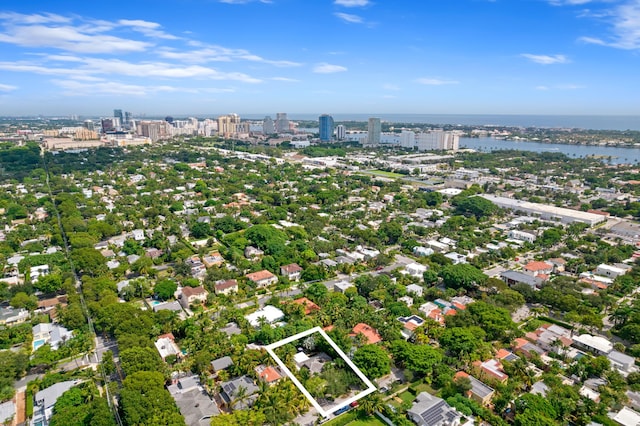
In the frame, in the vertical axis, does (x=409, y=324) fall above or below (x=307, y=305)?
below

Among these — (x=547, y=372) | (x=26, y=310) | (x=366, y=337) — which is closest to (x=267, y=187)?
(x=26, y=310)

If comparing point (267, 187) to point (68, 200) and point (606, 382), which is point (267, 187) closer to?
point (68, 200)

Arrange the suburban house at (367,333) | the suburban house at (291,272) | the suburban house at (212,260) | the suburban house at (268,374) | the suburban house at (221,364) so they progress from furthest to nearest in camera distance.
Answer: the suburban house at (212,260), the suburban house at (291,272), the suburban house at (367,333), the suburban house at (221,364), the suburban house at (268,374)

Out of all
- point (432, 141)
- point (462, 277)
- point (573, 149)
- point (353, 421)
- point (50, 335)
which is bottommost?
point (353, 421)

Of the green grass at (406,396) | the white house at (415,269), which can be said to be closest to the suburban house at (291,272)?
the white house at (415,269)

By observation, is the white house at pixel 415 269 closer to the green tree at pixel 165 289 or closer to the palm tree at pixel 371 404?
the palm tree at pixel 371 404

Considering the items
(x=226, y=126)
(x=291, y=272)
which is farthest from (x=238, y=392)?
(x=226, y=126)

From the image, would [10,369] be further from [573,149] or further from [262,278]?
[573,149]
